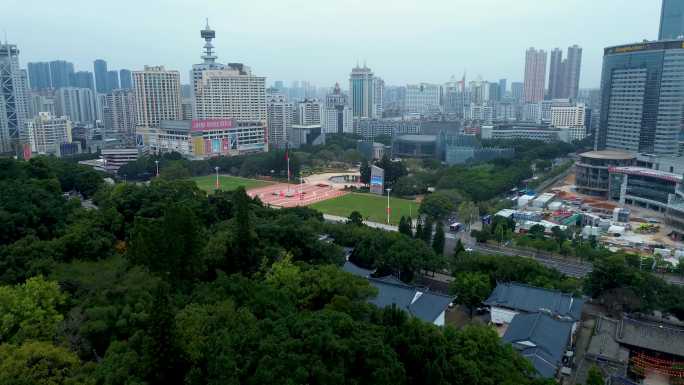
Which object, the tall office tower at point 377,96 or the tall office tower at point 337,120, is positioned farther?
the tall office tower at point 377,96

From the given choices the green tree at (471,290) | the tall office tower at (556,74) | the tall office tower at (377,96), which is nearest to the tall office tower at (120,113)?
the tall office tower at (377,96)

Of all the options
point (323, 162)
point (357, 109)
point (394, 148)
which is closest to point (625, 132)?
point (394, 148)

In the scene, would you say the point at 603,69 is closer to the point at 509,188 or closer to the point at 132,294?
the point at 509,188

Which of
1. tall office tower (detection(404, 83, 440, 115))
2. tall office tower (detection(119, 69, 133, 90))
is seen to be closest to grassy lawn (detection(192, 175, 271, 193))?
tall office tower (detection(404, 83, 440, 115))

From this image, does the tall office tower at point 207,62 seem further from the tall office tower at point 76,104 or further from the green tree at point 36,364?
the green tree at point 36,364

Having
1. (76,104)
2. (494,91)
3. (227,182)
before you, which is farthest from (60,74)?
(494,91)

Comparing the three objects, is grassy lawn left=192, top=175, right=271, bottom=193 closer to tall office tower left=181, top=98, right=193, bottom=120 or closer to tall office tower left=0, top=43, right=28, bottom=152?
tall office tower left=181, top=98, right=193, bottom=120

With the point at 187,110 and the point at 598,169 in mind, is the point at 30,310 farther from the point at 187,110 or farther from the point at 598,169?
the point at 187,110
